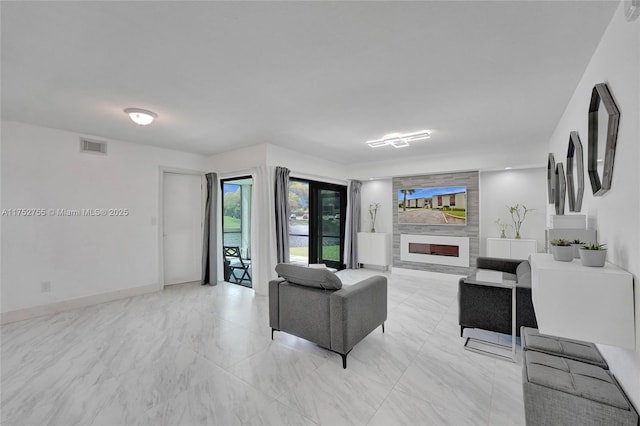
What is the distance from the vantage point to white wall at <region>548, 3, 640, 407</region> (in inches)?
53.7

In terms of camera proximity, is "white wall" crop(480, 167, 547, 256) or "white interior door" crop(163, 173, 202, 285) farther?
"white interior door" crop(163, 173, 202, 285)

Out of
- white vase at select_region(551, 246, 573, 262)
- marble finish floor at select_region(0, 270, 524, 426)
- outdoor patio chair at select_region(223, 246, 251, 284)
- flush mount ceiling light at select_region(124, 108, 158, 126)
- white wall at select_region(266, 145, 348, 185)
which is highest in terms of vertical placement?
flush mount ceiling light at select_region(124, 108, 158, 126)

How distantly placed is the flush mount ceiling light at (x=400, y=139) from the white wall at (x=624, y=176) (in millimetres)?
2211

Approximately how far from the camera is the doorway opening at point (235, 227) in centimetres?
560

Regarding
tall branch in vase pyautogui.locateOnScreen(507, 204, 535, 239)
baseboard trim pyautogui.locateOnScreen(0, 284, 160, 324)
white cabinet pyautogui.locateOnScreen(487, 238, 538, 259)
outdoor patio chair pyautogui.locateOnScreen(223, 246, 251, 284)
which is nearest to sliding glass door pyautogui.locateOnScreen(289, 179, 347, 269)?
outdoor patio chair pyautogui.locateOnScreen(223, 246, 251, 284)


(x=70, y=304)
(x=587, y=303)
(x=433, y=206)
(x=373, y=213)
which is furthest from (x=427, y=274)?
(x=70, y=304)

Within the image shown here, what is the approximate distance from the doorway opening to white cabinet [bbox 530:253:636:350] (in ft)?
15.8

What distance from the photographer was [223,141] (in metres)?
4.60

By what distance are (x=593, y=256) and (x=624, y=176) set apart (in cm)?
46

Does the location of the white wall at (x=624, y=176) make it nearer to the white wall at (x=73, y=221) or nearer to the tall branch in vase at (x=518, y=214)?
the tall branch in vase at (x=518, y=214)

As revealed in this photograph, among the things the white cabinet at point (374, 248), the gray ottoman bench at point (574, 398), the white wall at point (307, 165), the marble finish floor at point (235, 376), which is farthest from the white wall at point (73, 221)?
the gray ottoman bench at point (574, 398)

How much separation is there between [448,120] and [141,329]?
4601mm

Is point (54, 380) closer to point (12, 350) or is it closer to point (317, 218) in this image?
point (12, 350)

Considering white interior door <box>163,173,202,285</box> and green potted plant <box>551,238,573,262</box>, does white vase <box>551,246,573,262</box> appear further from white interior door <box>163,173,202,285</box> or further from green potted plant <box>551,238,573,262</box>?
white interior door <box>163,173,202,285</box>
